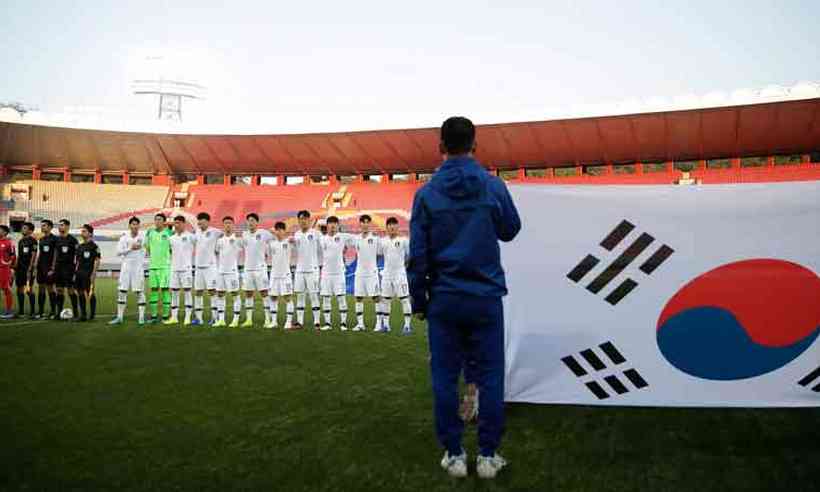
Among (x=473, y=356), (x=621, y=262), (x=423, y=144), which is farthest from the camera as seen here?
(x=423, y=144)

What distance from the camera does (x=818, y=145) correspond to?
2906 centimetres

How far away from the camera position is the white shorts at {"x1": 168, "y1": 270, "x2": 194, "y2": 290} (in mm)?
11414

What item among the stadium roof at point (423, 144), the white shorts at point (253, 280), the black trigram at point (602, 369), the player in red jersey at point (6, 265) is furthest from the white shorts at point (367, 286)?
the stadium roof at point (423, 144)

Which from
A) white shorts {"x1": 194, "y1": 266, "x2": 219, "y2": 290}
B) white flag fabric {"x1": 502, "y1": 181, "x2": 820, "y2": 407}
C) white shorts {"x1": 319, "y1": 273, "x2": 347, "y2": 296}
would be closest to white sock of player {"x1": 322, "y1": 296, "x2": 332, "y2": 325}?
white shorts {"x1": 319, "y1": 273, "x2": 347, "y2": 296}

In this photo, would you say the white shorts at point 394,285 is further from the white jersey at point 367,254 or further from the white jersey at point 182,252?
the white jersey at point 182,252

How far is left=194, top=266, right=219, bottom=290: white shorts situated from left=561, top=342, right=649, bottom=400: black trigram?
834cm

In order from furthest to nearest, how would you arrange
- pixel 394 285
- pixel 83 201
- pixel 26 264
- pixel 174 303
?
pixel 83 201
pixel 26 264
pixel 174 303
pixel 394 285

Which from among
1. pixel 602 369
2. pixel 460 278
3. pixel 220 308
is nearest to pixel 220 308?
pixel 220 308

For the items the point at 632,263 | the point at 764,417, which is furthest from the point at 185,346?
the point at 764,417

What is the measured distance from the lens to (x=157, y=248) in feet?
37.3

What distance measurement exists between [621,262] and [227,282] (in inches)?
334

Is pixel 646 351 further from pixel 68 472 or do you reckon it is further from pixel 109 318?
pixel 109 318

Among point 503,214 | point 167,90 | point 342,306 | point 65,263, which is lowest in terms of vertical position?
point 342,306

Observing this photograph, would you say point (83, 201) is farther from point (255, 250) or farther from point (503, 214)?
point (503, 214)
